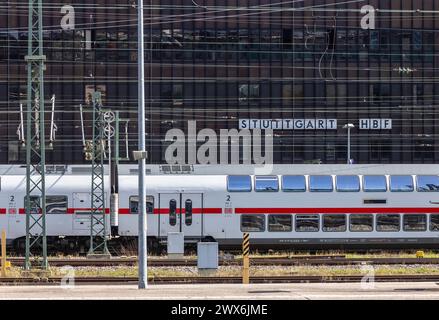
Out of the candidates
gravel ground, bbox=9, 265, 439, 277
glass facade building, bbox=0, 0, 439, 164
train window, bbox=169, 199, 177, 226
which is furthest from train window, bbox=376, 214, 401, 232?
glass facade building, bbox=0, 0, 439, 164

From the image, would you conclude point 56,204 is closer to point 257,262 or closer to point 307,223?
point 257,262

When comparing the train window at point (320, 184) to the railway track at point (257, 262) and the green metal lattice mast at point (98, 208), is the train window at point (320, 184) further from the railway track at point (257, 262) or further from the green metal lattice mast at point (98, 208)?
the green metal lattice mast at point (98, 208)

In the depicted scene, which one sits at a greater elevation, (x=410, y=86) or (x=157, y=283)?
(x=410, y=86)

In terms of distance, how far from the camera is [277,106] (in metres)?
73.7

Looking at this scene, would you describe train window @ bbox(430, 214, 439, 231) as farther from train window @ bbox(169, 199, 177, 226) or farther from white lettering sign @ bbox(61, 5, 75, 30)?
white lettering sign @ bbox(61, 5, 75, 30)

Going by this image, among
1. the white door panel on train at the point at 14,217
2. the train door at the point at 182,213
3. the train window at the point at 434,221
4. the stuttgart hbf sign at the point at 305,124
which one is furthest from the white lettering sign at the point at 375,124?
the white door panel on train at the point at 14,217

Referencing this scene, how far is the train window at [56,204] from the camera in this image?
1348 inches

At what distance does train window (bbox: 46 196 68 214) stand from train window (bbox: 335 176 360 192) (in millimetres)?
11124

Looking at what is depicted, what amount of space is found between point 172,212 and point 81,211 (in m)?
3.72

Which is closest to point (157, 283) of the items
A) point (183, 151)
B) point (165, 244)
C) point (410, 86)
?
point (165, 244)

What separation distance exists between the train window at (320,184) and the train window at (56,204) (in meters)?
10.0
